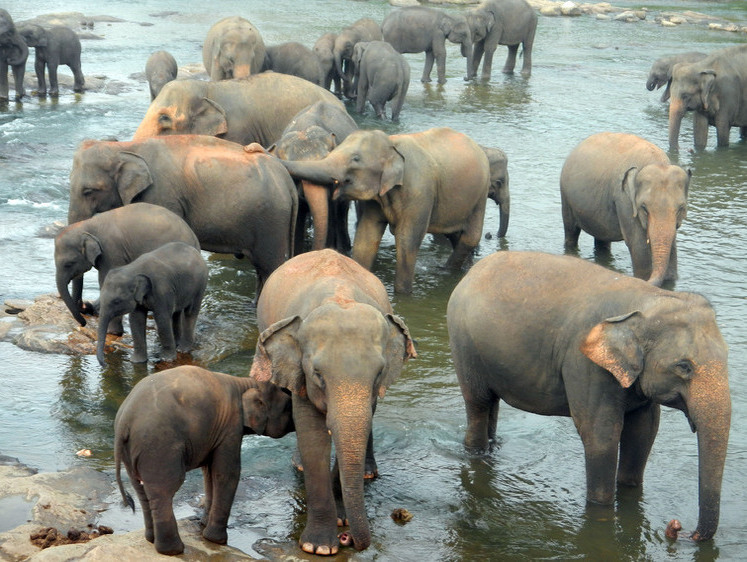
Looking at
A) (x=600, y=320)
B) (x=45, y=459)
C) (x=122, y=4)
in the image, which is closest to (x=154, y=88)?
(x=45, y=459)

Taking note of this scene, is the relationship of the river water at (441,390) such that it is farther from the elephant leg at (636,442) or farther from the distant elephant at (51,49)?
the distant elephant at (51,49)

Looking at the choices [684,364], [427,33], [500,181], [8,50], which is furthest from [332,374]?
[427,33]

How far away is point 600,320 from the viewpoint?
5688 millimetres

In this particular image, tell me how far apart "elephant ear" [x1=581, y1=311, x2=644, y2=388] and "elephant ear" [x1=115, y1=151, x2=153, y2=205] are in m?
4.10

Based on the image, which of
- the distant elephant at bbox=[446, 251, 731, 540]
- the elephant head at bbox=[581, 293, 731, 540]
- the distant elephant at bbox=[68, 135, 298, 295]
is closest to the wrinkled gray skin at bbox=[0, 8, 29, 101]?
the distant elephant at bbox=[68, 135, 298, 295]

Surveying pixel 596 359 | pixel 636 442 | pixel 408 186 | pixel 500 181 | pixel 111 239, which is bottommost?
pixel 636 442

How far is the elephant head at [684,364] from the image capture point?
17.3 ft

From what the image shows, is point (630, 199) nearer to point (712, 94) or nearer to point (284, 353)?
point (284, 353)

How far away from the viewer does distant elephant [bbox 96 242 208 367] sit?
7.24m

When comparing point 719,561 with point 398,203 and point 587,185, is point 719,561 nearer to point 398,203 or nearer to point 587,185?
point 398,203

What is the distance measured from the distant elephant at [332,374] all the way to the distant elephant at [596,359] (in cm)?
64

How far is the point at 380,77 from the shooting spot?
1641cm

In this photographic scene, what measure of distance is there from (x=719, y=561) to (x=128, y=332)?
439 centimetres

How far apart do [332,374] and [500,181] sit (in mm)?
6137
